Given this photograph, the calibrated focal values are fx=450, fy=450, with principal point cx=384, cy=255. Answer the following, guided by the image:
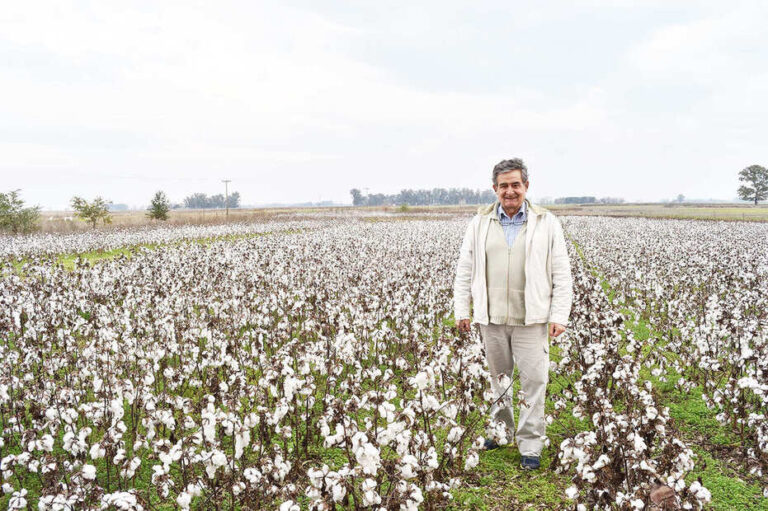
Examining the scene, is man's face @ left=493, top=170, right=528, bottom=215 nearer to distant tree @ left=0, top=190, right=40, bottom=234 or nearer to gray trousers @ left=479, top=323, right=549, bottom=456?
gray trousers @ left=479, top=323, right=549, bottom=456

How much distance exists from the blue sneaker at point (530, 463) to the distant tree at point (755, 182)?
163 m

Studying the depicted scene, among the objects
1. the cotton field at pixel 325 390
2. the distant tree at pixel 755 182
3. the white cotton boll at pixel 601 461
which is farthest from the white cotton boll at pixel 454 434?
the distant tree at pixel 755 182

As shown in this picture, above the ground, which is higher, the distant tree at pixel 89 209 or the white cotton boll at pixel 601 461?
the distant tree at pixel 89 209

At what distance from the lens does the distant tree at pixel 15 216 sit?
36.9 m

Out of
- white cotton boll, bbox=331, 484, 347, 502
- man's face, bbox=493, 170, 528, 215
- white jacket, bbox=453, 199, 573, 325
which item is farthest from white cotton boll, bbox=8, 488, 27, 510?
man's face, bbox=493, 170, 528, 215

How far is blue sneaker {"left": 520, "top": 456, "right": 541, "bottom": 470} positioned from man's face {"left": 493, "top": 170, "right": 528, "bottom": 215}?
3002 mm

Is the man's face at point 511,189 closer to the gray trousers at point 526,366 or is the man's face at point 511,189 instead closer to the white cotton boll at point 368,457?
the gray trousers at point 526,366

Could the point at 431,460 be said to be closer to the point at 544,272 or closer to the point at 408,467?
the point at 408,467

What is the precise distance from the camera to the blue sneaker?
538cm

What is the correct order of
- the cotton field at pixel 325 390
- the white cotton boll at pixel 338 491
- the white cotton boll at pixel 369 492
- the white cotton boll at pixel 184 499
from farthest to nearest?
the cotton field at pixel 325 390
the white cotton boll at pixel 184 499
the white cotton boll at pixel 369 492
the white cotton boll at pixel 338 491

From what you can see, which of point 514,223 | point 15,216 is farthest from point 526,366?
point 15,216

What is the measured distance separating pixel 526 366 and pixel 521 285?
3.04ft

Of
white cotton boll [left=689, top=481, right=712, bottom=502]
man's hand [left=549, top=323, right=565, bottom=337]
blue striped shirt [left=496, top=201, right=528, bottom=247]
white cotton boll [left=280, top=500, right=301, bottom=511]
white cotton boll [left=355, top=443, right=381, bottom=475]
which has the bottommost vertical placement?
white cotton boll [left=280, top=500, right=301, bottom=511]

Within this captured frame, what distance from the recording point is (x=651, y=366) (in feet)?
25.1
